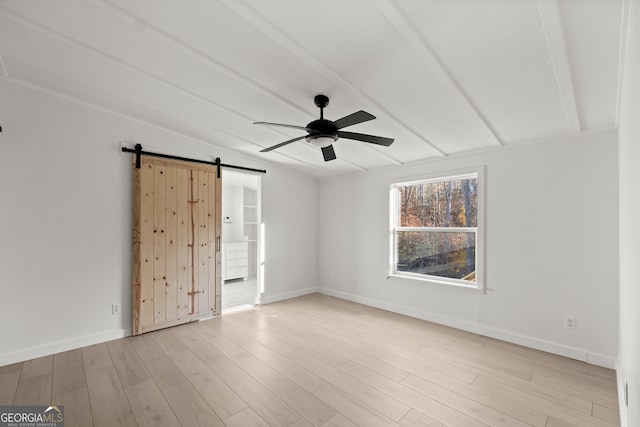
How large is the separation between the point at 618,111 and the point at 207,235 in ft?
15.3

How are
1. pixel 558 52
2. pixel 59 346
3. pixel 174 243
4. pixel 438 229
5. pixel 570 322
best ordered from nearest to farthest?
pixel 558 52 → pixel 570 322 → pixel 59 346 → pixel 174 243 → pixel 438 229

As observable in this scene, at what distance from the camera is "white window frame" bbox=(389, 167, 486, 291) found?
3.57 meters

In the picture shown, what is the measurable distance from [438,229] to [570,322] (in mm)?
1676

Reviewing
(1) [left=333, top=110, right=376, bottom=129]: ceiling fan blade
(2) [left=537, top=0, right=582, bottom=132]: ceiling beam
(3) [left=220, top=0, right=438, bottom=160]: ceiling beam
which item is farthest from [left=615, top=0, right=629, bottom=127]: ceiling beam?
(3) [left=220, top=0, right=438, bottom=160]: ceiling beam

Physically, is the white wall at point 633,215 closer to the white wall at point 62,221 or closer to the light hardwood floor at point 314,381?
the light hardwood floor at point 314,381

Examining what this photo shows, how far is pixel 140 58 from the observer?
236 centimetres

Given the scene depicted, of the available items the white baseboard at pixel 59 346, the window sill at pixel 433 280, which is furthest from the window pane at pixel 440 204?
the white baseboard at pixel 59 346

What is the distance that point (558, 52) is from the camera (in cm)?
179

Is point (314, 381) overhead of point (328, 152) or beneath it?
beneath

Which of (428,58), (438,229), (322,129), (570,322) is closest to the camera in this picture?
(428,58)

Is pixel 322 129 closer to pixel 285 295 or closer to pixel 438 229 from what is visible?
pixel 438 229

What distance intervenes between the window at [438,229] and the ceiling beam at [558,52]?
132cm

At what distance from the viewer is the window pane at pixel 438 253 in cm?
380

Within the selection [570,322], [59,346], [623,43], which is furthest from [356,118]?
[59,346]
